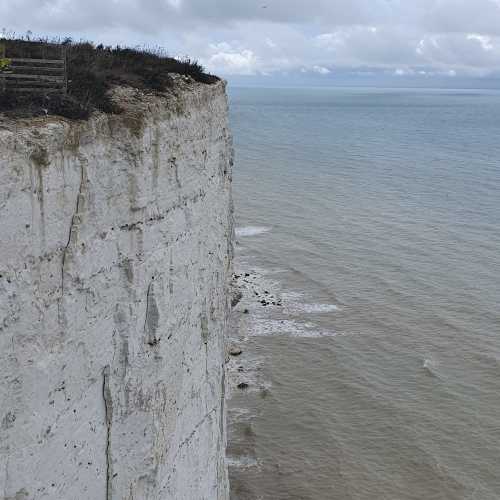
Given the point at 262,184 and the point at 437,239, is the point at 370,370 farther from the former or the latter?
the point at 262,184

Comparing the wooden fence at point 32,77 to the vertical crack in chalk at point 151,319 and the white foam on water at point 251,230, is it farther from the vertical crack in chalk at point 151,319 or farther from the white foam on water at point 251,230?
the white foam on water at point 251,230

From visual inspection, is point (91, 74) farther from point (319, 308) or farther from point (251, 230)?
point (251, 230)

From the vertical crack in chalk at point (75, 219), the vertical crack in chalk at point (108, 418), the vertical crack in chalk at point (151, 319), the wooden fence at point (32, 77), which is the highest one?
the wooden fence at point (32, 77)

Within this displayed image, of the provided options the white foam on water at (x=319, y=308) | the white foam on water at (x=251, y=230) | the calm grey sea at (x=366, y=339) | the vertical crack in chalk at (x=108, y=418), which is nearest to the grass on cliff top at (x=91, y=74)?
the vertical crack in chalk at (x=108, y=418)

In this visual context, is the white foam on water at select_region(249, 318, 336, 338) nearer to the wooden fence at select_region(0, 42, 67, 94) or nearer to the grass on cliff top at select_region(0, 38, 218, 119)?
the grass on cliff top at select_region(0, 38, 218, 119)

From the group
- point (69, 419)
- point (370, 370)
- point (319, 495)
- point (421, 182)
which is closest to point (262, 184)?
point (421, 182)

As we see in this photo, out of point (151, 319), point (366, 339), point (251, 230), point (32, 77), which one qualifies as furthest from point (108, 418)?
point (251, 230)

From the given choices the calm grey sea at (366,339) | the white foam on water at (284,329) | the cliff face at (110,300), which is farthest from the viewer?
the white foam on water at (284,329)
